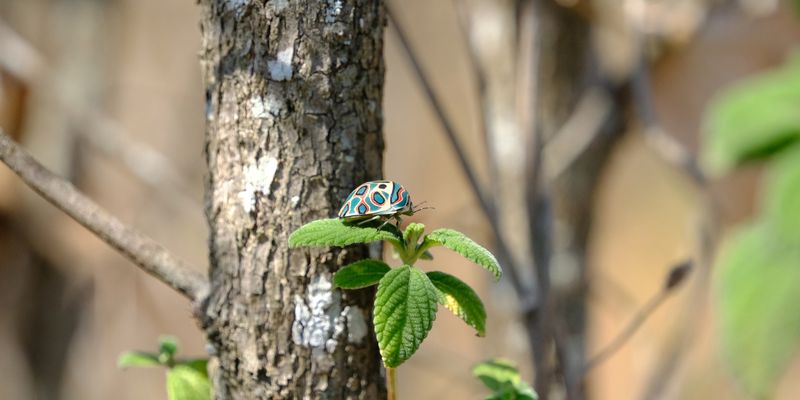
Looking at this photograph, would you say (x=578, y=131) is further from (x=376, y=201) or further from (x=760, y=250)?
(x=376, y=201)

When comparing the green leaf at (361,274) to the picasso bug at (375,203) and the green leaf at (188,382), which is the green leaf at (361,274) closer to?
the picasso bug at (375,203)

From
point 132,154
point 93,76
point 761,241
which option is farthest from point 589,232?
point 93,76

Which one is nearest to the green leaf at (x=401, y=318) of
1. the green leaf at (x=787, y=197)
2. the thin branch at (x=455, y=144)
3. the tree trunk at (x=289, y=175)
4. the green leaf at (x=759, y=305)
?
the tree trunk at (x=289, y=175)

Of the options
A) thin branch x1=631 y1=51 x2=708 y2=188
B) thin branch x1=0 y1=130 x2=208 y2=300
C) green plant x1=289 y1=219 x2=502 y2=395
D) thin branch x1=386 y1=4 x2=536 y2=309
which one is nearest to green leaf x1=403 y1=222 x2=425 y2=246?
green plant x1=289 y1=219 x2=502 y2=395

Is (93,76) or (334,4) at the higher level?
(93,76)

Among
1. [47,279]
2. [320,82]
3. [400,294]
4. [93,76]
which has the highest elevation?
[93,76]

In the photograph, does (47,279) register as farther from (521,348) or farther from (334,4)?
(334,4)

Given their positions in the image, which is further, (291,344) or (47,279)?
(47,279)

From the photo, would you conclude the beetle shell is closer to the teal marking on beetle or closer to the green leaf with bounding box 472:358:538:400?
the teal marking on beetle

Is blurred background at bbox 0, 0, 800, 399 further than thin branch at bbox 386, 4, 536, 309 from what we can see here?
Yes
